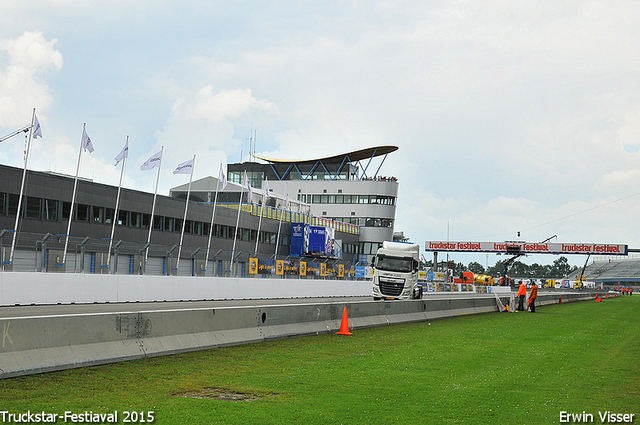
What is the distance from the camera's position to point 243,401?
7992mm

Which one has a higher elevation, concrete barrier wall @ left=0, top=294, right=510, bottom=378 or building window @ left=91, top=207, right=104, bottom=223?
building window @ left=91, top=207, right=104, bottom=223

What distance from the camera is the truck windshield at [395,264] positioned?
3741 centimetres

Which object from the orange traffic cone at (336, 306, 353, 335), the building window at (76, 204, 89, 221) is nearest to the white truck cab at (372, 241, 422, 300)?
the orange traffic cone at (336, 306, 353, 335)

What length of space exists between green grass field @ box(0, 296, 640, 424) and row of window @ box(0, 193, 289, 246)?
1387 inches

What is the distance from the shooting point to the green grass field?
7352mm

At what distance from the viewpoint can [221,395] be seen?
8.33m

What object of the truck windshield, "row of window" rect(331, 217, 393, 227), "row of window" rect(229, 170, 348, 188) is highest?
"row of window" rect(229, 170, 348, 188)

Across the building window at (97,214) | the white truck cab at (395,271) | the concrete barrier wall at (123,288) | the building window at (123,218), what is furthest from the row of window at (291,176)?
the white truck cab at (395,271)

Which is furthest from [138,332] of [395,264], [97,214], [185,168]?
[97,214]

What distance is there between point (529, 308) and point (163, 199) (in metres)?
35.1

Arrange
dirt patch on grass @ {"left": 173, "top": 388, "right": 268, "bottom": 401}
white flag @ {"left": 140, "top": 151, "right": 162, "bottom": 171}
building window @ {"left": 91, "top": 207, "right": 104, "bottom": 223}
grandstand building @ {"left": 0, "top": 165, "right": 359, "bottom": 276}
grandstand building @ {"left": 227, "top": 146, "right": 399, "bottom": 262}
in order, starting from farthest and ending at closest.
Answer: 1. grandstand building @ {"left": 227, "top": 146, "right": 399, "bottom": 262}
2. building window @ {"left": 91, "top": 207, "right": 104, "bottom": 223}
3. white flag @ {"left": 140, "top": 151, "right": 162, "bottom": 171}
4. grandstand building @ {"left": 0, "top": 165, "right": 359, "bottom": 276}
5. dirt patch on grass @ {"left": 173, "top": 388, "right": 268, "bottom": 401}

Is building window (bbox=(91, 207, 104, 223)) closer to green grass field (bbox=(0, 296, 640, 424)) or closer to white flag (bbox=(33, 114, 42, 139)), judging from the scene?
white flag (bbox=(33, 114, 42, 139))

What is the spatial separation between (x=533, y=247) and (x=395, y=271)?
8689cm

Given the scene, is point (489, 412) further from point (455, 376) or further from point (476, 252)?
point (476, 252)
